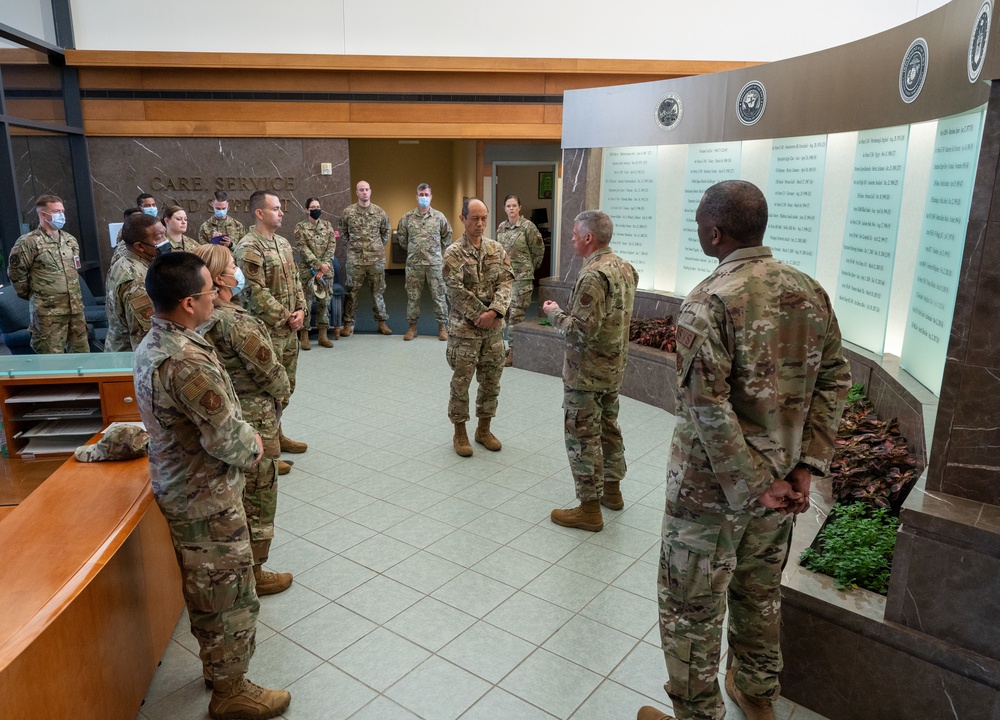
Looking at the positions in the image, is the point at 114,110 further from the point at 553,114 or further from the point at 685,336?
the point at 685,336

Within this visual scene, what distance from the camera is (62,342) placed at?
242 inches

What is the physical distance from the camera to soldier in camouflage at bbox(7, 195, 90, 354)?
581 cm

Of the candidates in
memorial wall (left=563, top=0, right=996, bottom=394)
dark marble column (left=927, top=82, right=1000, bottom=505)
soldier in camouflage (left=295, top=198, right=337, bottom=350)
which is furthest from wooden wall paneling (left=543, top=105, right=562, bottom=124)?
dark marble column (left=927, top=82, right=1000, bottom=505)

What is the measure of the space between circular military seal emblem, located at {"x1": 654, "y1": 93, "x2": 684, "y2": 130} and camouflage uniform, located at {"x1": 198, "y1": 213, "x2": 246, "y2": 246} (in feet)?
17.1

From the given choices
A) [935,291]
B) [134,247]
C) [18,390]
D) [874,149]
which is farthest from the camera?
[874,149]

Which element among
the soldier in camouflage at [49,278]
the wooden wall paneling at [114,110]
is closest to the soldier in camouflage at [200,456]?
the soldier in camouflage at [49,278]

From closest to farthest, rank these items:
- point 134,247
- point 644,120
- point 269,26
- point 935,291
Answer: point 935,291, point 134,247, point 644,120, point 269,26

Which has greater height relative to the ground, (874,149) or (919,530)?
(874,149)

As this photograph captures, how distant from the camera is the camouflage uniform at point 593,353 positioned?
11.9 feet

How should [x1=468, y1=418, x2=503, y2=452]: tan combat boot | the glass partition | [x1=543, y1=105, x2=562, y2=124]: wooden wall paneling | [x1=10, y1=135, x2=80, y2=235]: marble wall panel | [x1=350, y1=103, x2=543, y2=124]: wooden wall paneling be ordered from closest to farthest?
the glass partition → [x1=468, y1=418, x2=503, y2=452]: tan combat boot → [x1=10, y1=135, x2=80, y2=235]: marble wall panel → [x1=350, y1=103, x2=543, y2=124]: wooden wall paneling → [x1=543, y1=105, x2=562, y2=124]: wooden wall paneling

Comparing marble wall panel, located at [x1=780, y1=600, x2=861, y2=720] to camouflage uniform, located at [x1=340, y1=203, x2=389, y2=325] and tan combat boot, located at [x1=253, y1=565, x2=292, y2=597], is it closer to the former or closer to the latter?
tan combat boot, located at [x1=253, y1=565, x2=292, y2=597]

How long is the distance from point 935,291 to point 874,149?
1664 mm

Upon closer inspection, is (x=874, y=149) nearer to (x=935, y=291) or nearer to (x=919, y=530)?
(x=935, y=291)

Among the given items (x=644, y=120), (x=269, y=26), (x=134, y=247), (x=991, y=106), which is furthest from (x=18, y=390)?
(x=269, y=26)
